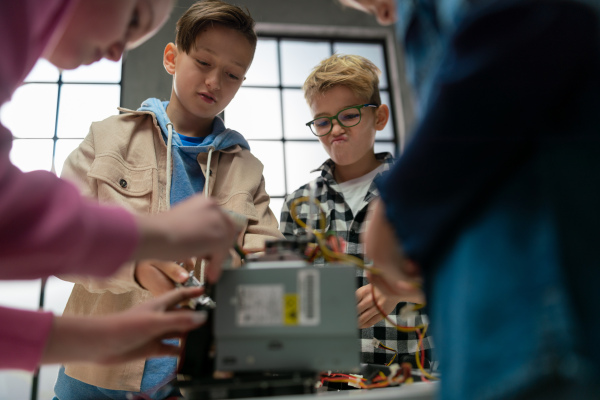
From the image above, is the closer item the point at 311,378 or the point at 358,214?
the point at 311,378

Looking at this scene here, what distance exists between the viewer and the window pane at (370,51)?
348 centimetres

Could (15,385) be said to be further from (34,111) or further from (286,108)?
(286,108)

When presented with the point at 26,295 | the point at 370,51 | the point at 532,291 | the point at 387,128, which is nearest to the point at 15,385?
the point at 26,295

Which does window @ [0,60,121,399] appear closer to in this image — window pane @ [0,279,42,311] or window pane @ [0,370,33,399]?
window pane @ [0,279,42,311]

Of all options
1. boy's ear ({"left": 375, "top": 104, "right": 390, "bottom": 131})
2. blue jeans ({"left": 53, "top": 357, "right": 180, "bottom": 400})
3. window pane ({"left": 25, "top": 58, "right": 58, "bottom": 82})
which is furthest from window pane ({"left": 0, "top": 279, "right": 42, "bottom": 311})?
boy's ear ({"left": 375, "top": 104, "right": 390, "bottom": 131})

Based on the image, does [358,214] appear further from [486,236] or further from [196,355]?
[486,236]

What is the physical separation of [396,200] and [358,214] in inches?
38.9

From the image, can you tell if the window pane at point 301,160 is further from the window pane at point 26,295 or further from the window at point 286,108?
the window pane at point 26,295

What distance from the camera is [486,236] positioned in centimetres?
40

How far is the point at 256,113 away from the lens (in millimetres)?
3197

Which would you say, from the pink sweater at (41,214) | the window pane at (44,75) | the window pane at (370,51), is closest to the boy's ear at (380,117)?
the pink sweater at (41,214)

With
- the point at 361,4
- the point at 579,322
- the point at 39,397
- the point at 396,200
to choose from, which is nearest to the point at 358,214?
the point at 361,4

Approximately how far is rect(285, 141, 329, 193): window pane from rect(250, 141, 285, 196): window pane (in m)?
0.05

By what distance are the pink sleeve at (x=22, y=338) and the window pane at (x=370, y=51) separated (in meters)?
3.21
